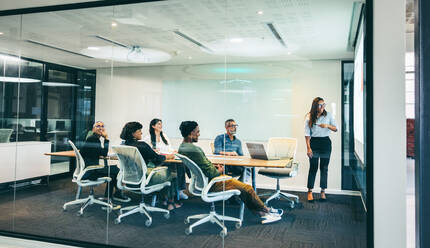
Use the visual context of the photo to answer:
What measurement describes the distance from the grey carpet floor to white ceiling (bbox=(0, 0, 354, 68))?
1415 millimetres

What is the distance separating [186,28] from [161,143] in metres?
1.22

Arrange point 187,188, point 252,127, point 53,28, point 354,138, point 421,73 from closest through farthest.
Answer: point 421,73 → point 354,138 → point 252,127 → point 187,188 → point 53,28

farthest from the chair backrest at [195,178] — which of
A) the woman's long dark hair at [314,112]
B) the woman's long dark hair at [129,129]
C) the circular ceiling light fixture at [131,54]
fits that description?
the woman's long dark hair at [314,112]

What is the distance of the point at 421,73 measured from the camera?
7.65 feet

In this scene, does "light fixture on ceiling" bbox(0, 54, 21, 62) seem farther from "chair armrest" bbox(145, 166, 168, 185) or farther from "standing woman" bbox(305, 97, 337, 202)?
"standing woman" bbox(305, 97, 337, 202)

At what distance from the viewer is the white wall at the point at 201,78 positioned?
116 inches

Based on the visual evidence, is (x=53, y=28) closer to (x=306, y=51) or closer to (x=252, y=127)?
(x=252, y=127)

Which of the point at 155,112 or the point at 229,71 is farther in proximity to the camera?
the point at 155,112

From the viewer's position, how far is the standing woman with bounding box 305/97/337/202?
2.97 m

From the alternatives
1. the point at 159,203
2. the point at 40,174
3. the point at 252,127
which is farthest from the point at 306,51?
the point at 40,174

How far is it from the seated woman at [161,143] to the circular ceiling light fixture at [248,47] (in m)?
0.94

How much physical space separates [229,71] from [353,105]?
3.88 ft

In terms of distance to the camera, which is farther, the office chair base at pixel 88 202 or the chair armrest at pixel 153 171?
the office chair base at pixel 88 202

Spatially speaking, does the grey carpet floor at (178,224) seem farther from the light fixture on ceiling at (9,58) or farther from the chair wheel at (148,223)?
the light fixture on ceiling at (9,58)
